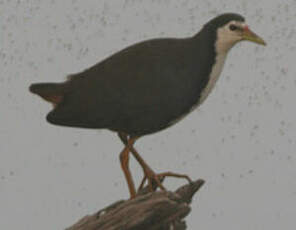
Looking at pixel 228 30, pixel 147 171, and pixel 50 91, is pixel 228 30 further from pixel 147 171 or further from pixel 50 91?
pixel 50 91

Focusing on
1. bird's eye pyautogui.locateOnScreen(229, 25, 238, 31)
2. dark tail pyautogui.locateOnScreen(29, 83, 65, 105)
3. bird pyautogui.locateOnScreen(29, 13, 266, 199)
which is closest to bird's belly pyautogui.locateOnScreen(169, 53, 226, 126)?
bird pyautogui.locateOnScreen(29, 13, 266, 199)

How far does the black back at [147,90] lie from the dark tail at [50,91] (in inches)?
3.0

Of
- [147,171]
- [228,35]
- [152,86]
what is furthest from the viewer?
[147,171]

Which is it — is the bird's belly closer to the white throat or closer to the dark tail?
the white throat

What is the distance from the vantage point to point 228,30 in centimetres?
488

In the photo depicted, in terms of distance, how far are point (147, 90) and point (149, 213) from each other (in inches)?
36.4

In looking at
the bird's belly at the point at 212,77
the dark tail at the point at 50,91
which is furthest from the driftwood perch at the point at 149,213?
the dark tail at the point at 50,91

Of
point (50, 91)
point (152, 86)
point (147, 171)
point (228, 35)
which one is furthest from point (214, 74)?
point (50, 91)

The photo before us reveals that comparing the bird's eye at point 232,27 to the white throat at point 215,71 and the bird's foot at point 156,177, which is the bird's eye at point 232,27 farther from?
the bird's foot at point 156,177

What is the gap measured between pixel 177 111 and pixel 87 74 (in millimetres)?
782

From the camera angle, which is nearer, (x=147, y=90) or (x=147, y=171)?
(x=147, y=90)

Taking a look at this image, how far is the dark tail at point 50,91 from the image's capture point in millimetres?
5031

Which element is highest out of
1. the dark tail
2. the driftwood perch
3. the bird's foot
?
the dark tail

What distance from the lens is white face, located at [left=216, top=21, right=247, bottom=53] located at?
488 cm
